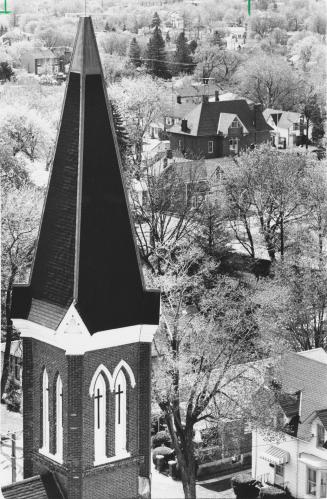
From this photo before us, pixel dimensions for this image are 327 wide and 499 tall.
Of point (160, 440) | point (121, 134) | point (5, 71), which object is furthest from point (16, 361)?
point (5, 71)

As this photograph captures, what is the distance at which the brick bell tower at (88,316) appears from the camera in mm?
23922

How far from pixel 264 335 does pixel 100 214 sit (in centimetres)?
2747

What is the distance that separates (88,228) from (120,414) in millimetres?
3738

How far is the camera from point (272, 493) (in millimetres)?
43781

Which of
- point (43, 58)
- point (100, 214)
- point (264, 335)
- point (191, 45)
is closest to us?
point (100, 214)

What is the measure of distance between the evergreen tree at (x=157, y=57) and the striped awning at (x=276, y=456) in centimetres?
10726

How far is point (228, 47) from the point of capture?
559ft

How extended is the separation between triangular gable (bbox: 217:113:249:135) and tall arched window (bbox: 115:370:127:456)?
261 feet

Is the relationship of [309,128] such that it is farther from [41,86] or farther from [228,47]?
[228,47]

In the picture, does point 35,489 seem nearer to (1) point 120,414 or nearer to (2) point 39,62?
(1) point 120,414

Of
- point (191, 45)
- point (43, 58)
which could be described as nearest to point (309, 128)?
point (43, 58)

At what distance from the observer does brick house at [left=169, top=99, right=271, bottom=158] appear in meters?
103

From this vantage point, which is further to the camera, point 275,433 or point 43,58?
point 43,58

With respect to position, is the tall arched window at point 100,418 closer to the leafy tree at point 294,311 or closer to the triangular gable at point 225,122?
the leafy tree at point 294,311
